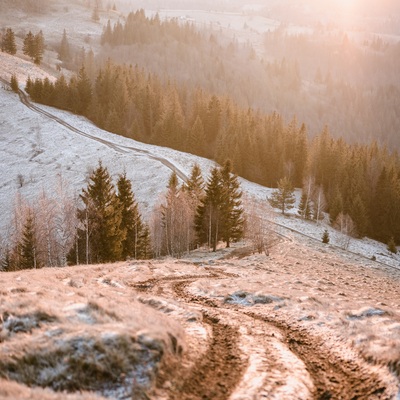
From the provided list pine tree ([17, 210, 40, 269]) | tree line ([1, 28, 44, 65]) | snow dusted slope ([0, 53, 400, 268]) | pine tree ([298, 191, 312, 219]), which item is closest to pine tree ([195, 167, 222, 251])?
snow dusted slope ([0, 53, 400, 268])

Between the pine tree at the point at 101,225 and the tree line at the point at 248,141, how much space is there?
48.0 m

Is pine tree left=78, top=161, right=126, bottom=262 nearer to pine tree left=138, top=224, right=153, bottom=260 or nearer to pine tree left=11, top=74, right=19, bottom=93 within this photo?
pine tree left=138, top=224, right=153, bottom=260

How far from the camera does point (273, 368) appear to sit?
966 cm

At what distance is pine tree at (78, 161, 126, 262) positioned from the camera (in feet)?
129

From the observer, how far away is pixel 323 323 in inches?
543

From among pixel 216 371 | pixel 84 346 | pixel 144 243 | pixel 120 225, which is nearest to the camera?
pixel 84 346

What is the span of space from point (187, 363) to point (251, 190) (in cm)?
7164

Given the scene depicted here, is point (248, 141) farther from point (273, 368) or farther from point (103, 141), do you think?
point (273, 368)

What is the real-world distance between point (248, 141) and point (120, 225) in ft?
191

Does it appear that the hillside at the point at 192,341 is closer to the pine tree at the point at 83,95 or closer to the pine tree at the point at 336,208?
the pine tree at the point at 336,208

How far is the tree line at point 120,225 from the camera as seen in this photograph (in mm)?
40531

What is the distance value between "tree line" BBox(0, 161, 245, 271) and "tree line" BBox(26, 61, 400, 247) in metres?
33.7

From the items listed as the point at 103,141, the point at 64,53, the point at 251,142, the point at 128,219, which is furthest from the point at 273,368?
the point at 64,53

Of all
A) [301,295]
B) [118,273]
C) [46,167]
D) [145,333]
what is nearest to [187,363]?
[145,333]
